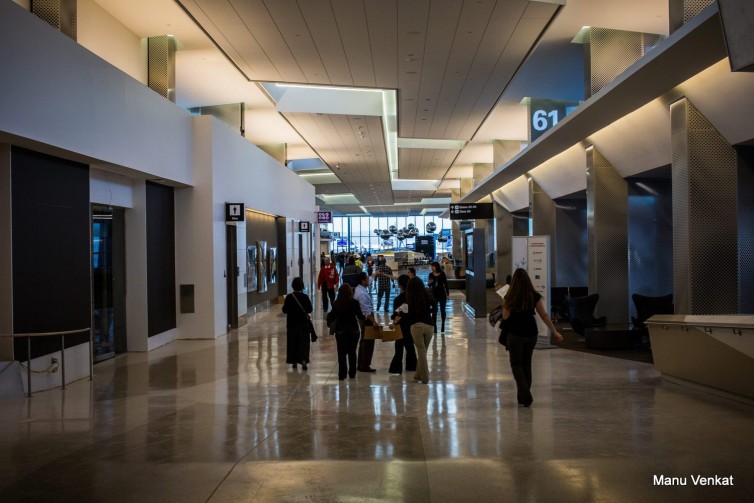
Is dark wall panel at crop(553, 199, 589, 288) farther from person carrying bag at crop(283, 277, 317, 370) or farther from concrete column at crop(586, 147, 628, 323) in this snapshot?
person carrying bag at crop(283, 277, 317, 370)

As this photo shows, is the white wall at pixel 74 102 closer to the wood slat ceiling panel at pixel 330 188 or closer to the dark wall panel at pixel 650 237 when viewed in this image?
the dark wall panel at pixel 650 237

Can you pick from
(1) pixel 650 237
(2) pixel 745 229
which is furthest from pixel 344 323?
(1) pixel 650 237

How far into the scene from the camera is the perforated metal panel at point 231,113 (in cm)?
1975

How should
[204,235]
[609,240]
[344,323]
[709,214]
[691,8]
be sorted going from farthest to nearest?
1. [609,240]
2. [204,235]
3. [709,214]
4. [344,323]
5. [691,8]

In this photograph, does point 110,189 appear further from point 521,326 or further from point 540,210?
point 540,210

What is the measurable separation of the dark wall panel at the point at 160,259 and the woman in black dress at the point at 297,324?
14.3 ft

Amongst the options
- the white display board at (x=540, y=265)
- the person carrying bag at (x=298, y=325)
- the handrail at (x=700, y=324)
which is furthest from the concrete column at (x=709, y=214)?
the person carrying bag at (x=298, y=325)

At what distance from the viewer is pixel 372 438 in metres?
6.59

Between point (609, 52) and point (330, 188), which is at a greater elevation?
point (330, 188)

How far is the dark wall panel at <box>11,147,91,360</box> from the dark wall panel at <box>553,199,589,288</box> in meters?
16.9

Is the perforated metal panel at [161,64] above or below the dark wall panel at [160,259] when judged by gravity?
above

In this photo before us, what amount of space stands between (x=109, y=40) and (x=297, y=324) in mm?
6741

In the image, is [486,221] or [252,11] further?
[486,221]

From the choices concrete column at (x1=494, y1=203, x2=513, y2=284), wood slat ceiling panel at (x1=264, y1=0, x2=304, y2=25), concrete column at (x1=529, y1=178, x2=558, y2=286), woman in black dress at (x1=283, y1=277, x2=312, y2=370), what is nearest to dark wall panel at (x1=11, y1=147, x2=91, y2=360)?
woman in black dress at (x1=283, y1=277, x2=312, y2=370)
